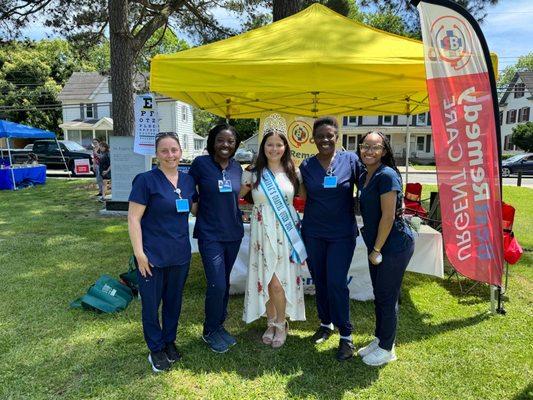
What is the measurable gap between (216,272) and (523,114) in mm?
36861

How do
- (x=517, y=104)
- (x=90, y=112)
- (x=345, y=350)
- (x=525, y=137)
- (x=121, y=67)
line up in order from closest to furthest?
1. (x=345, y=350)
2. (x=121, y=67)
3. (x=525, y=137)
4. (x=517, y=104)
5. (x=90, y=112)

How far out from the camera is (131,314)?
12.2ft

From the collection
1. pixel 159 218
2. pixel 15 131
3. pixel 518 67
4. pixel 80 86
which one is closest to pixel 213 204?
pixel 159 218

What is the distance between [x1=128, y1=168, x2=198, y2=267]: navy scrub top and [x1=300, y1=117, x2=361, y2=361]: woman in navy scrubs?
91 centimetres

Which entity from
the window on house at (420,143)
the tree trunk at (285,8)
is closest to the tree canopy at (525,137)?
the window on house at (420,143)

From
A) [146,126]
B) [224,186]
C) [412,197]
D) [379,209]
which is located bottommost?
[412,197]

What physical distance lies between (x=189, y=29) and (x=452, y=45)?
10.6 meters

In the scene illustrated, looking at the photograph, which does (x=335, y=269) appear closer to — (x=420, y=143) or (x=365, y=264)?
(x=365, y=264)

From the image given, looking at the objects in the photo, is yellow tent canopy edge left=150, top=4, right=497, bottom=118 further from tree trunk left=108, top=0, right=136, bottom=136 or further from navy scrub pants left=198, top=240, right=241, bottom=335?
tree trunk left=108, top=0, right=136, bottom=136

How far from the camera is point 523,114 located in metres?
32.2

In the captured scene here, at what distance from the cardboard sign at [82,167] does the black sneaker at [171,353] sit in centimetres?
1714

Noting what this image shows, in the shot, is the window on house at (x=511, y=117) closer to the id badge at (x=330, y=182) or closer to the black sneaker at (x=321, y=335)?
the black sneaker at (x=321, y=335)

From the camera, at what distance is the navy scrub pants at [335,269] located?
287 cm

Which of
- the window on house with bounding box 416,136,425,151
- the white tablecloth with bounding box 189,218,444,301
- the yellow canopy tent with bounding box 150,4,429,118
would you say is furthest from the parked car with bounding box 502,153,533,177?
the yellow canopy tent with bounding box 150,4,429,118
